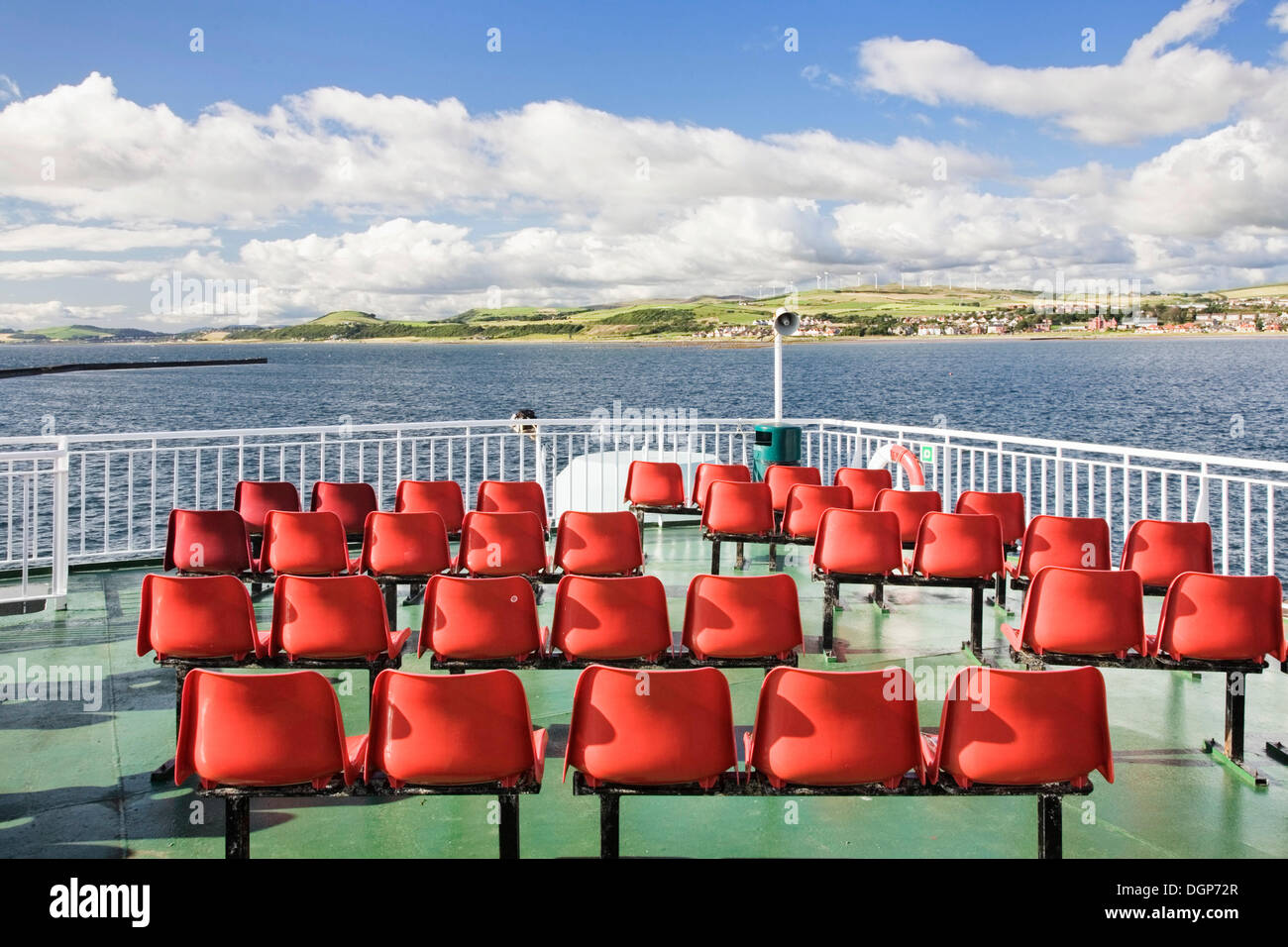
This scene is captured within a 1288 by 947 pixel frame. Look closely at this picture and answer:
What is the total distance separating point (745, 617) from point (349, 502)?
3515mm

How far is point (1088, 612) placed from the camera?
156 inches

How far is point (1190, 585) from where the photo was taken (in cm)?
393

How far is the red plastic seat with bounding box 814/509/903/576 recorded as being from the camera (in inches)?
203

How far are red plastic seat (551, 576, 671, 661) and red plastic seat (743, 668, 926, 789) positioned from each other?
3.55 feet

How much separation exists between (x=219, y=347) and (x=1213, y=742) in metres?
200

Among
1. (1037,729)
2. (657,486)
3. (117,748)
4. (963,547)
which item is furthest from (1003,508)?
(117,748)

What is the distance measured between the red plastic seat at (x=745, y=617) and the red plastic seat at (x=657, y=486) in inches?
134

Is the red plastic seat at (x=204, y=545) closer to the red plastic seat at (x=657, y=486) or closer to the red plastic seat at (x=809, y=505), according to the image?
the red plastic seat at (x=657, y=486)

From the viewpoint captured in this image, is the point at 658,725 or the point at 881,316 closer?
the point at 658,725

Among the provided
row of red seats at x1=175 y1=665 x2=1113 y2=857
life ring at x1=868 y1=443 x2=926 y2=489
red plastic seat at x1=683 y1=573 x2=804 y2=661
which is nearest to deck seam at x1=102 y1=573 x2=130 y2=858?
row of red seats at x1=175 y1=665 x2=1113 y2=857

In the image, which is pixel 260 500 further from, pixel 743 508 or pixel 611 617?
pixel 611 617

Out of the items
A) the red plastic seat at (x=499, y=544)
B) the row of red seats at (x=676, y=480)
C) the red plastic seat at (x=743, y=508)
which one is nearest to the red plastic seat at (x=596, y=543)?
the red plastic seat at (x=499, y=544)

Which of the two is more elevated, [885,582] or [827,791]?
[885,582]
